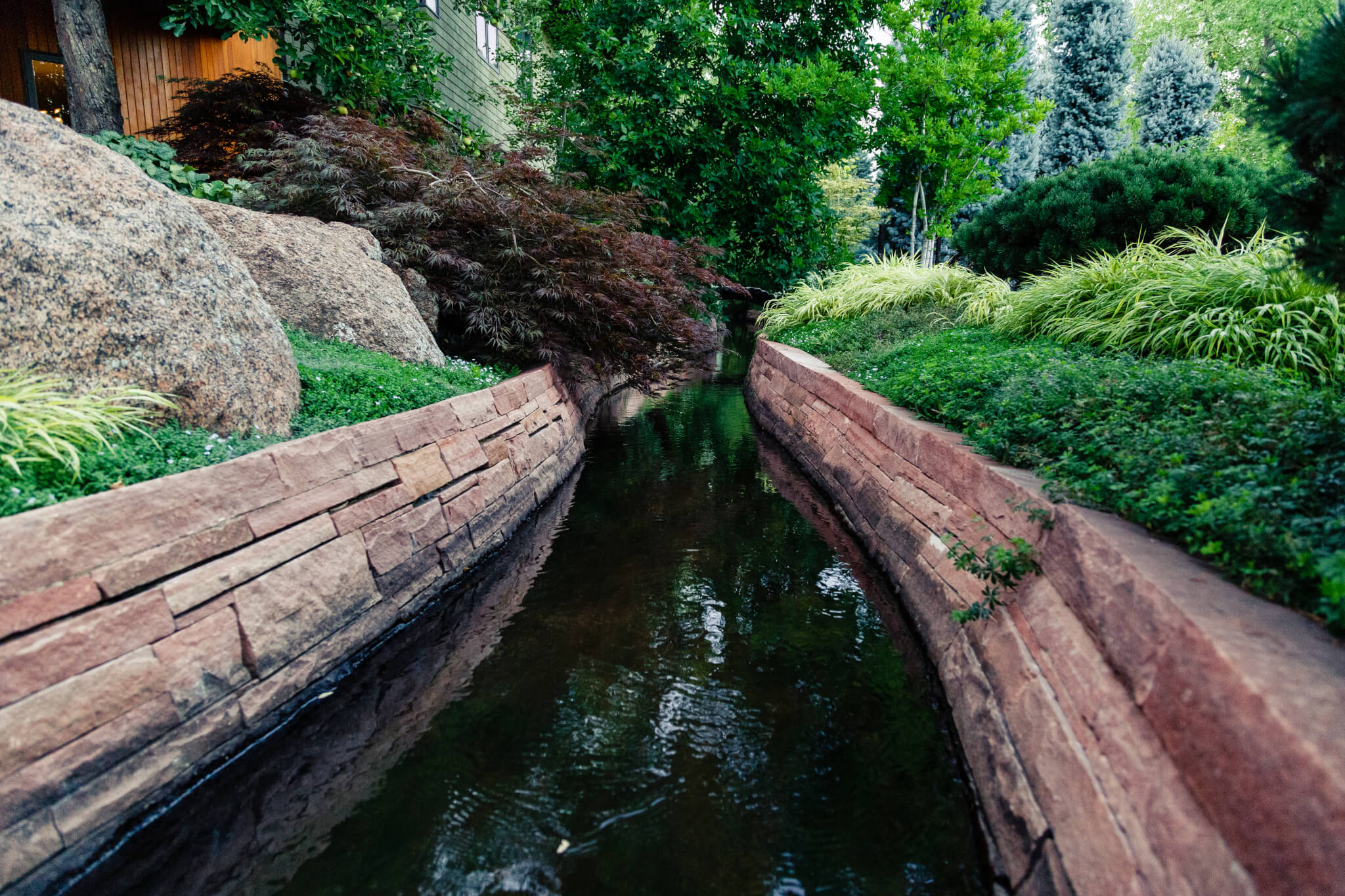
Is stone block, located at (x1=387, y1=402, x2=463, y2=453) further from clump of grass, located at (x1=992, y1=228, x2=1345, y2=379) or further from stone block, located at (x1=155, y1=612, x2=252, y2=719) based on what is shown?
clump of grass, located at (x1=992, y1=228, x2=1345, y2=379)

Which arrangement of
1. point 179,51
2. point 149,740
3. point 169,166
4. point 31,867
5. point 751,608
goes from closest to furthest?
1. point 31,867
2. point 149,740
3. point 751,608
4. point 169,166
5. point 179,51

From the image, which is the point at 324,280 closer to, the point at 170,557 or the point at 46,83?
the point at 170,557

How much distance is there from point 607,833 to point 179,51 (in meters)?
11.5

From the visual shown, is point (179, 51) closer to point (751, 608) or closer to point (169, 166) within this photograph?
point (169, 166)

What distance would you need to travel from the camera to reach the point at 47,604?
2184 mm

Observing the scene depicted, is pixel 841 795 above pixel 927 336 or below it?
below

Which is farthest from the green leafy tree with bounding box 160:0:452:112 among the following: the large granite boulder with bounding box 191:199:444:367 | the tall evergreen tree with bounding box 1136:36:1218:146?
the tall evergreen tree with bounding box 1136:36:1218:146

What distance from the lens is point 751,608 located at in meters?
4.28

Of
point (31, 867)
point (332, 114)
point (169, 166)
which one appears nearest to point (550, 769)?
point (31, 867)

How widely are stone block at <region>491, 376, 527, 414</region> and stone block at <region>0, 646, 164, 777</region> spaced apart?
3336mm

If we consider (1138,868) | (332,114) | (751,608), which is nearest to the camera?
(1138,868)

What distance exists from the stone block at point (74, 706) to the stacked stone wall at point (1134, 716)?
2.91m

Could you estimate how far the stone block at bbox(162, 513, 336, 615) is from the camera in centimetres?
261

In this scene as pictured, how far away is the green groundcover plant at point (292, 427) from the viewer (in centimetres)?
257
